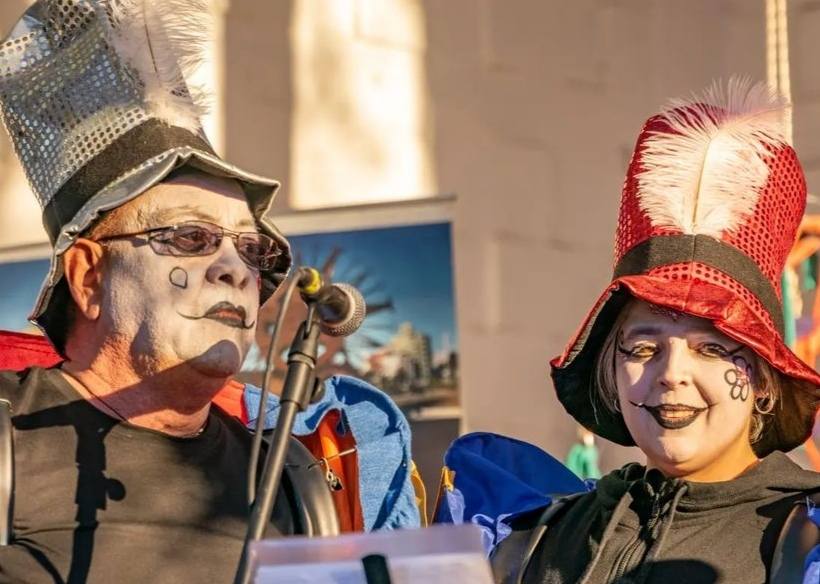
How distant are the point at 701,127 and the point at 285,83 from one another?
2441 mm

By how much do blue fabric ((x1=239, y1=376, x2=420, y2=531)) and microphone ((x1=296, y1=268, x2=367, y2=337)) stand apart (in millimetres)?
732

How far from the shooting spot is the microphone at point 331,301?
2822 mm

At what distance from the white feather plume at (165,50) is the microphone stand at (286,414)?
870mm

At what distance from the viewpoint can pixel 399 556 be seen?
256 cm

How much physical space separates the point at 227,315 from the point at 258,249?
0.57 feet

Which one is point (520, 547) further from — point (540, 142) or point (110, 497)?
point (540, 142)

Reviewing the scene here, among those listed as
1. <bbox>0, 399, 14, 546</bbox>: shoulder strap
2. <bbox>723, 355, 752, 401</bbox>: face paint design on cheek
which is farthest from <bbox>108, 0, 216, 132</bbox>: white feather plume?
<bbox>723, 355, 752, 401</bbox>: face paint design on cheek

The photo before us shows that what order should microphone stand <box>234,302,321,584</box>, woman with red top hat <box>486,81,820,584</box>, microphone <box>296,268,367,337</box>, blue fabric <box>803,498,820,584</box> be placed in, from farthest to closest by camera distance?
woman with red top hat <box>486,81,820,584</box> → blue fabric <box>803,498,820,584</box> → microphone <box>296,268,367,337</box> → microphone stand <box>234,302,321,584</box>

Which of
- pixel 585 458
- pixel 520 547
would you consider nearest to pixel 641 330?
pixel 520 547

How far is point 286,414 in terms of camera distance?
275cm

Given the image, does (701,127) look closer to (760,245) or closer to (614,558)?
(760,245)

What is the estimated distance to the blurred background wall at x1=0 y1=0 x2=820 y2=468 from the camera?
5.74 metres

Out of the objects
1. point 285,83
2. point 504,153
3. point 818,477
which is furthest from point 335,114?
point 818,477

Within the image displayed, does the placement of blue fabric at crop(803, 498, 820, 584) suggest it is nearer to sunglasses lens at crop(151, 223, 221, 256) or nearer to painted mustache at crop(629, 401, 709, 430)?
painted mustache at crop(629, 401, 709, 430)
